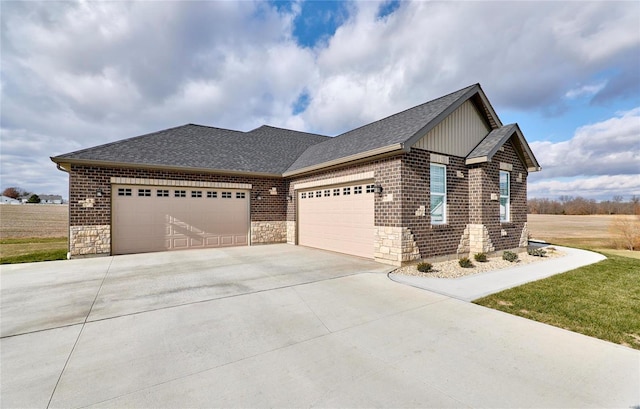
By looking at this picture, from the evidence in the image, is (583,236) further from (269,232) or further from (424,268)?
(269,232)

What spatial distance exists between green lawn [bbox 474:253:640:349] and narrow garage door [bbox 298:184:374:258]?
4636 millimetres

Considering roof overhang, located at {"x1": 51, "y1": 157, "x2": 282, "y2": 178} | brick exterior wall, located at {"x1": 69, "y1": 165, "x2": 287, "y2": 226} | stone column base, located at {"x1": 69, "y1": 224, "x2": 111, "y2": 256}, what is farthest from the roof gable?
stone column base, located at {"x1": 69, "y1": 224, "x2": 111, "y2": 256}

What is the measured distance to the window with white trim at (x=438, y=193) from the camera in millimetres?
9117

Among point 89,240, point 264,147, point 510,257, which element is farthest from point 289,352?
point 264,147

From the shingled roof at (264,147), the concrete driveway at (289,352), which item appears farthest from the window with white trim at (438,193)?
the concrete driveway at (289,352)

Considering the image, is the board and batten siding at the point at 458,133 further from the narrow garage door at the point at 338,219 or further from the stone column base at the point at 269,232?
the stone column base at the point at 269,232

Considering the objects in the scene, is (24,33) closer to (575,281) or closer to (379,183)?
(379,183)

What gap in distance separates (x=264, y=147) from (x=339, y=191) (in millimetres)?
7030

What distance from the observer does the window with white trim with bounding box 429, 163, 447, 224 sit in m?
9.12

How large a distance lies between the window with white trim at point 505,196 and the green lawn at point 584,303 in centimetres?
362

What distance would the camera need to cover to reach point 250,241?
13094 mm

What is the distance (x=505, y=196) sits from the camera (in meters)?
10.9

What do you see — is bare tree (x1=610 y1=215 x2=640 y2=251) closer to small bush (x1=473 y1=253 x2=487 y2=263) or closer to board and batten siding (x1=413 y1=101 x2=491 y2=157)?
board and batten siding (x1=413 y1=101 x2=491 y2=157)

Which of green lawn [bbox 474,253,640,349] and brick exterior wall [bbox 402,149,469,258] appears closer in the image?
green lawn [bbox 474,253,640,349]
